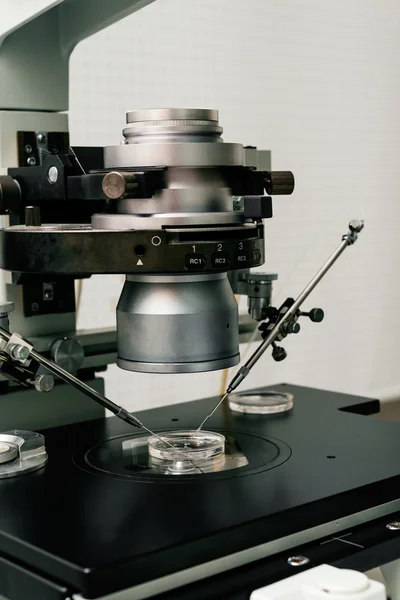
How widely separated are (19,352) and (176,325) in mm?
154

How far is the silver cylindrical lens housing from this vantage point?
899 mm

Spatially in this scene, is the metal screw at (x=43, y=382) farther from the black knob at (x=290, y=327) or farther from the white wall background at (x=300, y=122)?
the white wall background at (x=300, y=122)

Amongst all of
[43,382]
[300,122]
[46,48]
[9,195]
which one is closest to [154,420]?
→ [43,382]

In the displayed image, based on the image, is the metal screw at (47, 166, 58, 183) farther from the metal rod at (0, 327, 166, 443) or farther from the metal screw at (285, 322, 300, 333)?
the metal screw at (285, 322, 300, 333)

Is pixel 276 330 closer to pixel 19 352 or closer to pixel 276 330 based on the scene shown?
pixel 276 330

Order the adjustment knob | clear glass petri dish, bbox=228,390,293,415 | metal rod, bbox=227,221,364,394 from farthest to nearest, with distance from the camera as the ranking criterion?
clear glass petri dish, bbox=228,390,293,415 → metal rod, bbox=227,221,364,394 → the adjustment knob

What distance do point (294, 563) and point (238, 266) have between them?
0.28 meters

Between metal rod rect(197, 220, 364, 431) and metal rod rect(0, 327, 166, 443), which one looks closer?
metal rod rect(0, 327, 166, 443)

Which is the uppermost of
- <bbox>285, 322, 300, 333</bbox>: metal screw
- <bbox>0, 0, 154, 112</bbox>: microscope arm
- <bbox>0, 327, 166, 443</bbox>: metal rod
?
<bbox>0, 0, 154, 112</bbox>: microscope arm

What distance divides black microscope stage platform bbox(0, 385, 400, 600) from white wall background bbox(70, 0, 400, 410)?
68 cm

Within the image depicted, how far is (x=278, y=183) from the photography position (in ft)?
3.28

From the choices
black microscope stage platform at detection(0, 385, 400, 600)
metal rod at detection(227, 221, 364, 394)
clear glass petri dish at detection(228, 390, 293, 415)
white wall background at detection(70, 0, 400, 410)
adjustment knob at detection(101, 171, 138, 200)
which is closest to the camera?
black microscope stage platform at detection(0, 385, 400, 600)

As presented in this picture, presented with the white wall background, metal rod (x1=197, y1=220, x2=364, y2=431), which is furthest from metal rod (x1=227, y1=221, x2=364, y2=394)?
the white wall background

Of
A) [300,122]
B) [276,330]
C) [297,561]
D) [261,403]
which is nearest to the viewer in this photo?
[297,561]
